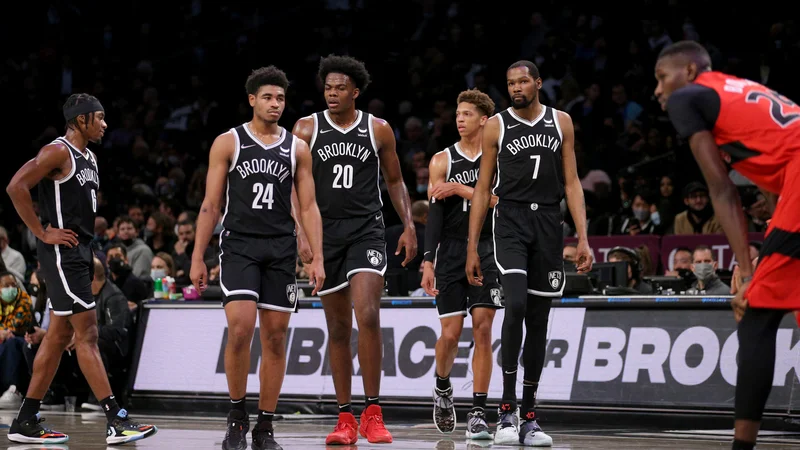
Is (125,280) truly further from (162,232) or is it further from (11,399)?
(162,232)

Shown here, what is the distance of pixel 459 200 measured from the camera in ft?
30.7

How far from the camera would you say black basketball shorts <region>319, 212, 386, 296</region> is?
7879 millimetres

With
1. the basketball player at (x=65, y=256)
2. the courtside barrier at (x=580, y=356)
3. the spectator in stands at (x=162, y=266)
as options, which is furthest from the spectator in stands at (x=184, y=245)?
the basketball player at (x=65, y=256)

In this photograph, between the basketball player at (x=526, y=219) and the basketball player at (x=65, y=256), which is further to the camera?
the basketball player at (x=65, y=256)

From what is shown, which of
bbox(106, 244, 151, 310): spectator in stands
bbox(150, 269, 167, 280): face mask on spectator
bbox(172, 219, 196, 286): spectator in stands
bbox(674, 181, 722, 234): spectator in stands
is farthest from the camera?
bbox(172, 219, 196, 286): spectator in stands

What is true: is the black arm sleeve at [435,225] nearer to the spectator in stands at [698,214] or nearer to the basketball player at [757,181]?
the basketball player at [757,181]

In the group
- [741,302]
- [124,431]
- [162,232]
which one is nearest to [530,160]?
[741,302]

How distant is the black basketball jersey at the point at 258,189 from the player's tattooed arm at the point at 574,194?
2043 mm

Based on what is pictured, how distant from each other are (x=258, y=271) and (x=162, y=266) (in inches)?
→ 289

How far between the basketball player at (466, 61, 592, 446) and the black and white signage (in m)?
2.14

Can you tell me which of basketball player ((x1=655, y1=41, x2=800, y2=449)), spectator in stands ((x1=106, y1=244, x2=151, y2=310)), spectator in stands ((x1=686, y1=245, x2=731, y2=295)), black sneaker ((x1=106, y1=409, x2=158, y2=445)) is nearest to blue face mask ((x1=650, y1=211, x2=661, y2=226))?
spectator in stands ((x1=686, y1=245, x2=731, y2=295))

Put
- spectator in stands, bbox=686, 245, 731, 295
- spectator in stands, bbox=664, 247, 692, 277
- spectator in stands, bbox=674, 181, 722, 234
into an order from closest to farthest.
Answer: spectator in stands, bbox=686, 245, 731, 295, spectator in stands, bbox=664, 247, 692, 277, spectator in stands, bbox=674, 181, 722, 234

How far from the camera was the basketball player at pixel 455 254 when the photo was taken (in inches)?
355

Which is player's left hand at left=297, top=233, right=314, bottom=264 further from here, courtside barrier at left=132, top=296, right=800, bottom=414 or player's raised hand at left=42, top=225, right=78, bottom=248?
courtside barrier at left=132, top=296, right=800, bottom=414
